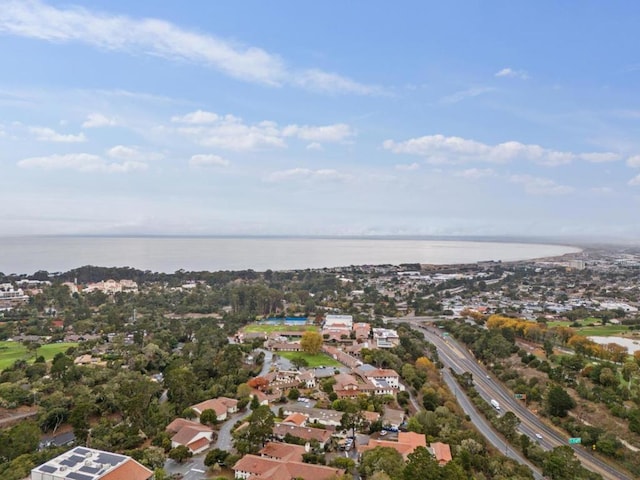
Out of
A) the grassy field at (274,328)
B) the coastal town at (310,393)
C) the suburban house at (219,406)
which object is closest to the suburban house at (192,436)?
the coastal town at (310,393)

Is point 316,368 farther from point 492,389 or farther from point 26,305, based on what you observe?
point 26,305

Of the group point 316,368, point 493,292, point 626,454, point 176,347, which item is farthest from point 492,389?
point 493,292

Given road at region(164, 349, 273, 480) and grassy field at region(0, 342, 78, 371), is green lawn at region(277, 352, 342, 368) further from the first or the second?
grassy field at region(0, 342, 78, 371)

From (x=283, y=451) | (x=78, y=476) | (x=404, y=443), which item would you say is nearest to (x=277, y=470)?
(x=283, y=451)

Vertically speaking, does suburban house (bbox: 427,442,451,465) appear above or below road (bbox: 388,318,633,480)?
above

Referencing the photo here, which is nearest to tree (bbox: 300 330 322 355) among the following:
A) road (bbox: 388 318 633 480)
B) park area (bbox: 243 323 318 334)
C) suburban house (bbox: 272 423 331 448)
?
park area (bbox: 243 323 318 334)

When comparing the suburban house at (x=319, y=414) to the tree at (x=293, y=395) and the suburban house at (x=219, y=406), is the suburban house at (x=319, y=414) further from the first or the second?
the suburban house at (x=219, y=406)

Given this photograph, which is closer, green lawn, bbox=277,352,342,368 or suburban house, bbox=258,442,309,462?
suburban house, bbox=258,442,309,462
